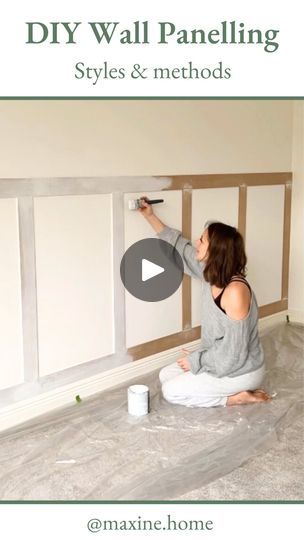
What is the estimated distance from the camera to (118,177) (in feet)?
8.28

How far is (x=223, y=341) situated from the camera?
2.43 metres

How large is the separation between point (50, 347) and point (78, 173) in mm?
733

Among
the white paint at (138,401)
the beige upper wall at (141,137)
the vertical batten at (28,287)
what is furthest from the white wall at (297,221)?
the vertical batten at (28,287)

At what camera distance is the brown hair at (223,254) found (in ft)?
7.81

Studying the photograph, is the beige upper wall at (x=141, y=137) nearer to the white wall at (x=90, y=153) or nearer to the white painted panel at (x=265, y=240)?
the white wall at (x=90, y=153)

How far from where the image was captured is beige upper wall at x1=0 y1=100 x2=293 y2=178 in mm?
2197

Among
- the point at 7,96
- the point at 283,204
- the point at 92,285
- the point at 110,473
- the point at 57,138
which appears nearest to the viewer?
the point at 7,96

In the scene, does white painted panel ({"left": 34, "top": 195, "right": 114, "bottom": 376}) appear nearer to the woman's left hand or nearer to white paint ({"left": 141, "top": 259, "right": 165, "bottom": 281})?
white paint ({"left": 141, "top": 259, "right": 165, "bottom": 281})

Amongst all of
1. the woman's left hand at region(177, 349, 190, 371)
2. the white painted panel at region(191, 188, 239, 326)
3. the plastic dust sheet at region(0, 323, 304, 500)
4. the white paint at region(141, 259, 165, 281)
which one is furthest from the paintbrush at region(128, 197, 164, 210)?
the plastic dust sheet at region(0, 323, 304, 500)

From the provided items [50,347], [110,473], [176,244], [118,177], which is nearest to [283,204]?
[176,244]

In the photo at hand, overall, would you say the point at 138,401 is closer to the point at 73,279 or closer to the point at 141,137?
the point at 73,279

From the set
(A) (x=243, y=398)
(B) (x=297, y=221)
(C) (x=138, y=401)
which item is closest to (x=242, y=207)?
(B) (x=297, y=221)

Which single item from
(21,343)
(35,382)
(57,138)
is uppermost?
(57,138)

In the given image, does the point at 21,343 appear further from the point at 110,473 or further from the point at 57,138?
the point at 57,138
